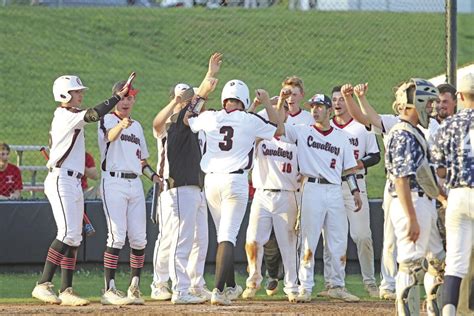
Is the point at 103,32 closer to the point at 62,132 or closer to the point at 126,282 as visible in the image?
the point at 126,282

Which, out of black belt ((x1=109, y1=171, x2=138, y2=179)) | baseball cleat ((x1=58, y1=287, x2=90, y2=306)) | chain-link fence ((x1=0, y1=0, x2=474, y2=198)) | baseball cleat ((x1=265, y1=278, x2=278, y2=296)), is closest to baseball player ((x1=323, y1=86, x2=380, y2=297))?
baseball cleat ((x1=265, y1=278, x2=278, y2=296))

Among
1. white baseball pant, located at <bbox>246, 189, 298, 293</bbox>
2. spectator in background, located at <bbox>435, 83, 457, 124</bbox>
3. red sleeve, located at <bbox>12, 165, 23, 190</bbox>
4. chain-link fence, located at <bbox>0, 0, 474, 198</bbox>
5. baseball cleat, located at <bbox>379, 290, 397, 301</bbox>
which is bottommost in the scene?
baseball cleat, located at <bbox>379, 290, 397, 301</bbox>

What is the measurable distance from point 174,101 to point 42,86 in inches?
520

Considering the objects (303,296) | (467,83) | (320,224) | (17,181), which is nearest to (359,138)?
(320,224)

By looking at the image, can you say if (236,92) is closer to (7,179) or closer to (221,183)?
(221,183)

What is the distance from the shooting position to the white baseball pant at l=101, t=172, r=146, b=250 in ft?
38.9

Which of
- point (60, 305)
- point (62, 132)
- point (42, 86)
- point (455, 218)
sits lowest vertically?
point (60, 305)

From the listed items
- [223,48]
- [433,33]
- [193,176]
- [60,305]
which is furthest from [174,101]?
[433,33]

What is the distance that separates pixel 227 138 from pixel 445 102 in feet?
7.05

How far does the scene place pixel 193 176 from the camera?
12.0 m

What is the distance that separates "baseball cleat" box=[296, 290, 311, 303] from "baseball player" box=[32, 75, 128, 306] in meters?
2.14

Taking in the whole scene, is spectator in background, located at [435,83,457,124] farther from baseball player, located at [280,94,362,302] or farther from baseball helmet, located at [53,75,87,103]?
baseball helmet, located at [53,75,87,103]

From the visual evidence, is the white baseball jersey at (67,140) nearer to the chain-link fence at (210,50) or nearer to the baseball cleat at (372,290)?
the baseball cleat at (372,290)

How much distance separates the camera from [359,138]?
13.1m
